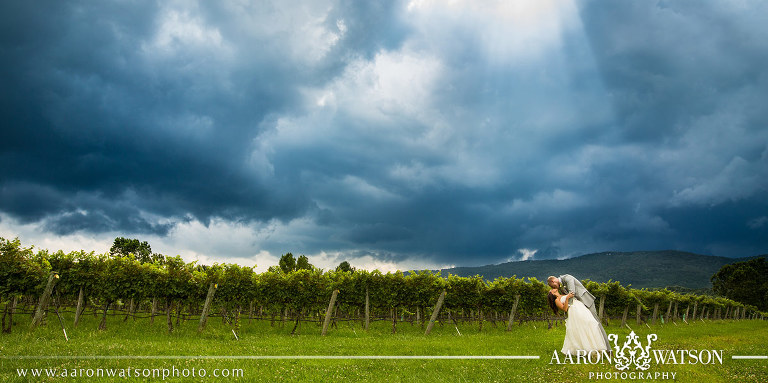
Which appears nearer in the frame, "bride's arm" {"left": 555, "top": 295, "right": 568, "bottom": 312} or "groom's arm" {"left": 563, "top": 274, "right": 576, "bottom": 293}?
"bride's arm" {"left": 555, "top": 295, "right": 568, "bottom": 312}

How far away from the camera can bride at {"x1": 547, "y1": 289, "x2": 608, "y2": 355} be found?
11508mm

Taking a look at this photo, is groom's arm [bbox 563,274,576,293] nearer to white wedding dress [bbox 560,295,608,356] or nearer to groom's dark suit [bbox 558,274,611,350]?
groom's dark suit [bbox 558,274,611,350]

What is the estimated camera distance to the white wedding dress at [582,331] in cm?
1150

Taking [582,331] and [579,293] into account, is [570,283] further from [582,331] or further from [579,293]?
[582,331]

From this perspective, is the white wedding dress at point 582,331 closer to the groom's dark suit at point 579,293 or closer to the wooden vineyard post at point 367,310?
the groom's dark suit at point 579,293

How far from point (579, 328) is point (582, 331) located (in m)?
0.11

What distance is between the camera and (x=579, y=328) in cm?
1172

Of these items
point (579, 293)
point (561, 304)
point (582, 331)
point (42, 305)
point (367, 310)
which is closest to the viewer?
point (582, 331)

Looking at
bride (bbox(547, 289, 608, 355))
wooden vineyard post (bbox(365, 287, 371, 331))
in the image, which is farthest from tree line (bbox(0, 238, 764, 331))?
bride (bbox(547, 289, 608, 355))

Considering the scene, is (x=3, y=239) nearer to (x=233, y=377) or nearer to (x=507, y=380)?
(x=233, y=377)

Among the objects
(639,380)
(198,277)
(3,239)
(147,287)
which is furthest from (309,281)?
(639,380)

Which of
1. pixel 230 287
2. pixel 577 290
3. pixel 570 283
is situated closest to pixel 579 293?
pixel 577 290

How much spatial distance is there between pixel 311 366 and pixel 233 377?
2.48m

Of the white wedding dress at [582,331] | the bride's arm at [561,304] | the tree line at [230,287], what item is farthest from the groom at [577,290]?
the tree line at [230,287]
